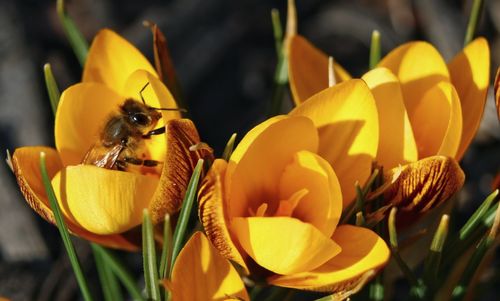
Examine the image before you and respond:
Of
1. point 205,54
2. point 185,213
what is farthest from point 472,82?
point 205,54

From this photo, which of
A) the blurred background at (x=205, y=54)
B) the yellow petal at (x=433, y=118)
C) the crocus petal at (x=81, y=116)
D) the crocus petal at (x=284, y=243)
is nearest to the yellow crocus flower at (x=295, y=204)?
the crocus petal at (x=284, y=243)

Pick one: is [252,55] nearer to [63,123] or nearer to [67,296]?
[67,296]

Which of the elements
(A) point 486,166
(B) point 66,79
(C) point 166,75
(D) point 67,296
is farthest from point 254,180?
(B) point 66,79

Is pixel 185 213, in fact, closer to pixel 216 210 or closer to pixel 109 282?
pixel 216 210

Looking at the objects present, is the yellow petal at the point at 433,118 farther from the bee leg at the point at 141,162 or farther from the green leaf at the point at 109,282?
the green leaf at the point at 109,282

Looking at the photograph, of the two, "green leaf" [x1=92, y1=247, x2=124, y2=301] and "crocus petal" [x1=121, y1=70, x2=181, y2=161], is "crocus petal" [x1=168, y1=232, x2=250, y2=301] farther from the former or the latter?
"green leaf" [x1=92, y1=247, x2=124, y2=301]
